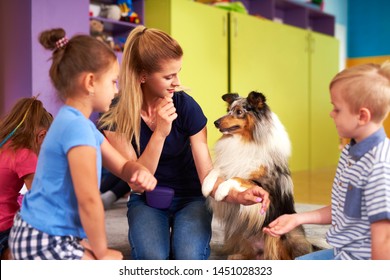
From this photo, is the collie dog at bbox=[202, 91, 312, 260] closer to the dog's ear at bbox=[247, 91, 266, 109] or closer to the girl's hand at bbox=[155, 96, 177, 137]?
the dog's ear at bbox=[247, 91, 266, 109]

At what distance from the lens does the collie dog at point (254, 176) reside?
1.77 metres

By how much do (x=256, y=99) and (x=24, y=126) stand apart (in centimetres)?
85

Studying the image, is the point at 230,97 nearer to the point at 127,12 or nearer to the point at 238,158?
the point at 238,158

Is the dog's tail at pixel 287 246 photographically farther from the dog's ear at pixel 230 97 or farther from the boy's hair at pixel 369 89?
the boy's hair at pixel 369 89

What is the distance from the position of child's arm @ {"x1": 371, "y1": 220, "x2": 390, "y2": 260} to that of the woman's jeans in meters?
0.78

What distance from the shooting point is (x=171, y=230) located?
189cm


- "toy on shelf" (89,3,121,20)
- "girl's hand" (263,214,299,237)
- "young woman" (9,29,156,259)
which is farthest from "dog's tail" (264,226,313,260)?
"toy on shelf" (89,3,121,20)

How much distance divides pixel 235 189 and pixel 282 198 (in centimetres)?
21

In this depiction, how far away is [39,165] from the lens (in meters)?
1.16

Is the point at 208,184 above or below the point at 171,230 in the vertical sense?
above

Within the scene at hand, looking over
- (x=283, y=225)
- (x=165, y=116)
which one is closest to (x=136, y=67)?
(x=165, y=116)

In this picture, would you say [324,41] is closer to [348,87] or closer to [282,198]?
[282,198]

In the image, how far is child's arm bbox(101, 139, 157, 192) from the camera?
47.3 inches

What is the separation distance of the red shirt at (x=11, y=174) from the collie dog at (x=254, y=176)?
62 cm
